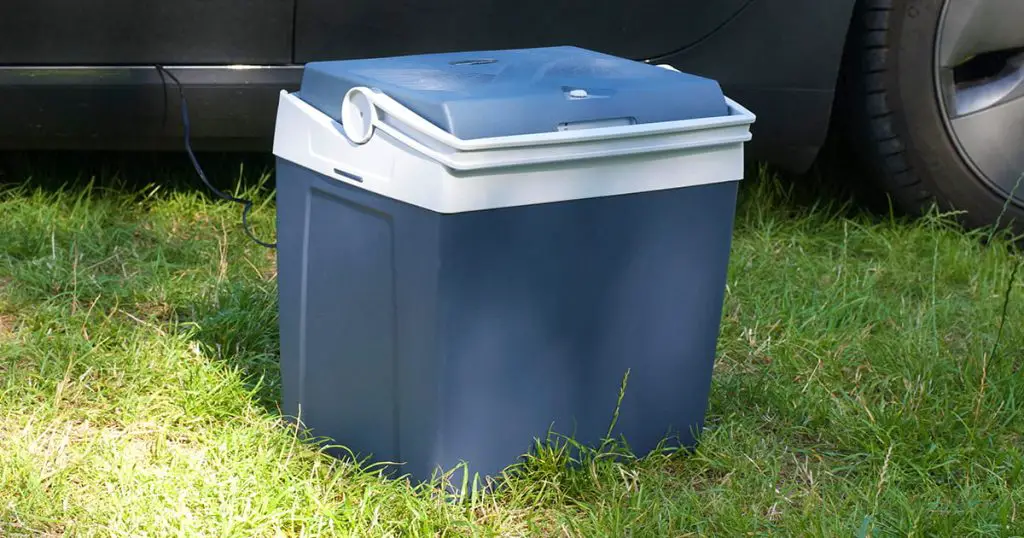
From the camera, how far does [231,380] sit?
2.34 metres

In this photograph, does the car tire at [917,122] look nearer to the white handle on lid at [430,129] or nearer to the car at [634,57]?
the car at [634,57]

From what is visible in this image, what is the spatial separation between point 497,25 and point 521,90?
41.1 inches

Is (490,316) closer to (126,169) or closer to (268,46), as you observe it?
(268,46)

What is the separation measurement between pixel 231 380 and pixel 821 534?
1108 mm

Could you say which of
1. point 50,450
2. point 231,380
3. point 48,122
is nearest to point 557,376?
point 231,380

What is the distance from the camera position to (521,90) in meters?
1.91

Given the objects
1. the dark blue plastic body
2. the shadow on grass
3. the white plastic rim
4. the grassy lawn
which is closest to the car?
the grassy lawn

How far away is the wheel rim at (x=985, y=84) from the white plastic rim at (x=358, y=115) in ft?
5.73

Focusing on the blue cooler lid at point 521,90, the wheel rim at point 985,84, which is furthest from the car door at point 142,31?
the wheel rim at point 985,84

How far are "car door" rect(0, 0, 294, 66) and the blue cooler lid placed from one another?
790mm

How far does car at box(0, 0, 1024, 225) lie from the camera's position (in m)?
2.81

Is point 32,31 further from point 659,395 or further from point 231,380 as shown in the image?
point 659,395

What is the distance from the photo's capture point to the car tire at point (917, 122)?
308cm

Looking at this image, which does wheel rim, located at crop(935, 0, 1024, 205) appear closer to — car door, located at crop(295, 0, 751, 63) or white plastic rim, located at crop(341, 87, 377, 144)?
car door, located at crop(295, 0, 751, 63)
